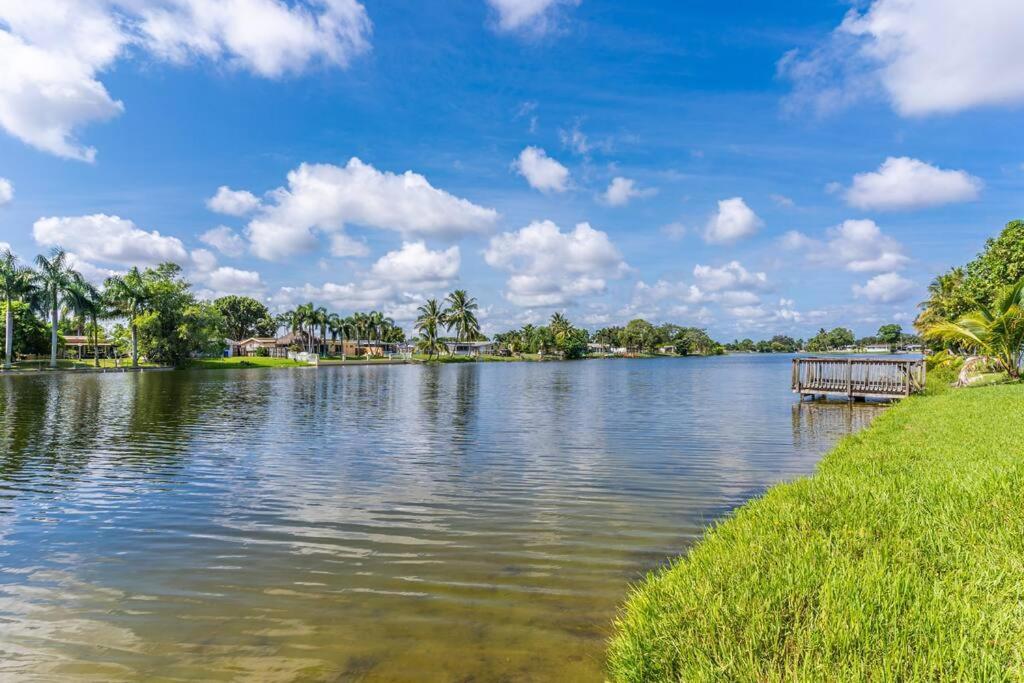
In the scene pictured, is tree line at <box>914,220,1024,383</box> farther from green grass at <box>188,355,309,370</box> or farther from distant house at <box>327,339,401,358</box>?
distant house at <box>327,339,401,358</box>

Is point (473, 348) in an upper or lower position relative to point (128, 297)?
lower

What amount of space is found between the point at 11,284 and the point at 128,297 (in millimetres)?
13004

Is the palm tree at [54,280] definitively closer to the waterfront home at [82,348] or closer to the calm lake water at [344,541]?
the waterfront home at [82,348]

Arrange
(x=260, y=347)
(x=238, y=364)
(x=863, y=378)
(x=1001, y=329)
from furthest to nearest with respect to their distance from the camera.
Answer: (x=260, y=347) → (x=238, y=364) → (x=863, y=378) → (x=1001, y=329)

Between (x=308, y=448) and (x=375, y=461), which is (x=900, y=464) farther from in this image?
(x=308, y=448)

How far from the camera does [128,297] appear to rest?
81688 mm

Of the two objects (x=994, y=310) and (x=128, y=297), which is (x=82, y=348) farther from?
(x=994, y=310)

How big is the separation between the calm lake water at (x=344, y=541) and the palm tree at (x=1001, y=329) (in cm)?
1615

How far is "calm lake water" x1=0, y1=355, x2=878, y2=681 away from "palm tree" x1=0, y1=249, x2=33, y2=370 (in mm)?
60309

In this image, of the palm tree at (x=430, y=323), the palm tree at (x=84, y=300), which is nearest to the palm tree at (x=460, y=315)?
the palm tree at (x=430, y=323)

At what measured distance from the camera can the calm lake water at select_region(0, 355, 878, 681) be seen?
6.18 m

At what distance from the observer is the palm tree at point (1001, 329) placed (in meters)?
29.5

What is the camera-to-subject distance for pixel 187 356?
8450 centimetres

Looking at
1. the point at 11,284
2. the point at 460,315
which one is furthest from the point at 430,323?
the point at 11,284
